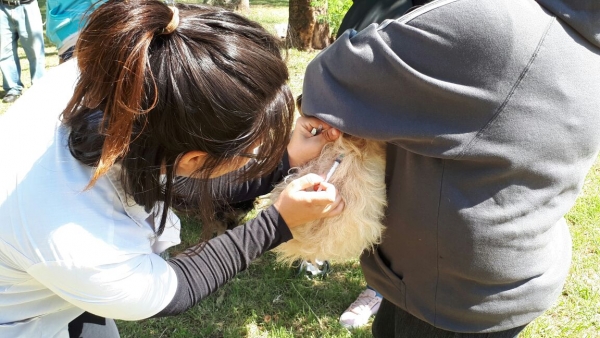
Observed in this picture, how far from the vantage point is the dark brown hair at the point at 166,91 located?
0.88 meters

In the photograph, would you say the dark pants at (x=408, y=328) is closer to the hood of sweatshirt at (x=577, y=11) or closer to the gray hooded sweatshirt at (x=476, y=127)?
the gray hooded sweatshirt at (x=476, y=127)

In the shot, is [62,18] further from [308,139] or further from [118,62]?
[118,62]

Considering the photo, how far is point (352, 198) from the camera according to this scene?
124 centimetres

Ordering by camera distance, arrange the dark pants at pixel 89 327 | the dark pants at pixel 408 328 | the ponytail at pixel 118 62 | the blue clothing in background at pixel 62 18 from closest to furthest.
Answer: the ponytail at pixel 118 62, the dark pants at pixel 408 328, the dark pants at pixel 89 327, the blue clothing in background at pixel 62 18

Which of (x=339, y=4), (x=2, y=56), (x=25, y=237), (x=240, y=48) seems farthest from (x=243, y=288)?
(x=2, y=56)

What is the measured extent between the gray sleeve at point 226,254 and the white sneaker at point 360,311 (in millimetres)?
1133

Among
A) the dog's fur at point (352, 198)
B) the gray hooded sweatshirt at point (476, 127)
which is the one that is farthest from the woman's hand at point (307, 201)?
the gray hooded sweatshirt at point (476, 127)

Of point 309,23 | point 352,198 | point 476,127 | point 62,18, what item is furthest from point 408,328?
point 309,23

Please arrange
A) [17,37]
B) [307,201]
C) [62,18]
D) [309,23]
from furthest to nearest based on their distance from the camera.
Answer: [309,23]
[17,37]
[62,18]
[307,201]

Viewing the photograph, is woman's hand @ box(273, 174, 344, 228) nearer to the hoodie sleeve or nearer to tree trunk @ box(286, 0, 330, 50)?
the hoodie sleeve

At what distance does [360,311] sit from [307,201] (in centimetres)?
126

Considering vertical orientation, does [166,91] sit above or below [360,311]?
above

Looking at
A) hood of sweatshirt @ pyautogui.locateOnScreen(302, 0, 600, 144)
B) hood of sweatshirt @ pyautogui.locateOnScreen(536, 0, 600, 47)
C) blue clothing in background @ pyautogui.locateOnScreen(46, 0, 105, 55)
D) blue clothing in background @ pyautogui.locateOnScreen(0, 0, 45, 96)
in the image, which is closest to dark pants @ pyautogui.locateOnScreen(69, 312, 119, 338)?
hood of sweatshirt @ pyautogui.locateOnScreen(302, 0, 600, 144)

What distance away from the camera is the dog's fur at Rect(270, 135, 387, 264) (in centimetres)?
123
